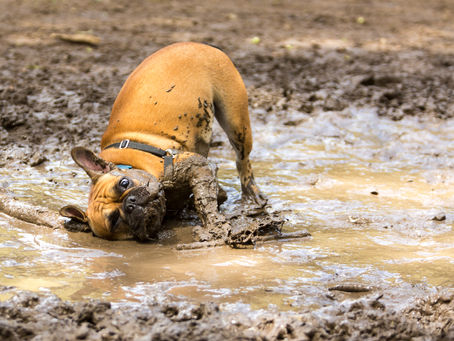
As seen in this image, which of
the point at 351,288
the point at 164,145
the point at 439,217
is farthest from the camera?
the point at 439,217

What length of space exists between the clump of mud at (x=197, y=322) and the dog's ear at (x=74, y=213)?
1273 millimetres

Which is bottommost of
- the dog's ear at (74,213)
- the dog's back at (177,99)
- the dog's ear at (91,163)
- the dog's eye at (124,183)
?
the dog's ear at (74,213)

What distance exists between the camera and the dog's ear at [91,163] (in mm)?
4797

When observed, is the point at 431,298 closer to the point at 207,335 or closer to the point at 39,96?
the point at 207,335

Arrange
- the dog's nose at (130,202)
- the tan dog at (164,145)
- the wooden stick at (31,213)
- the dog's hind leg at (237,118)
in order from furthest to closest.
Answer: the dog's hind leg at (237,118), the wooden stick at (31,213), the tan dog at (164,145), the dog's nose at (130,202)

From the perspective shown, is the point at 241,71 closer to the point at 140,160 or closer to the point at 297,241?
the point at 140,160

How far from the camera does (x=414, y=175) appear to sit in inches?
262

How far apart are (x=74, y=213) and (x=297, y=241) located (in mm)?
1612

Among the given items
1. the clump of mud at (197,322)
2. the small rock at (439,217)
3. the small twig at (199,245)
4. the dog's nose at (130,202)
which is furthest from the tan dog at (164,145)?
the small rock at (439,217)

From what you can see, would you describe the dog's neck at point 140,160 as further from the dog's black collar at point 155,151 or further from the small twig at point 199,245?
the small twig at point 199,245

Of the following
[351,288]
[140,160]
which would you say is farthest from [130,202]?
[351,288]

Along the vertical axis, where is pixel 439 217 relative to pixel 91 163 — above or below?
below

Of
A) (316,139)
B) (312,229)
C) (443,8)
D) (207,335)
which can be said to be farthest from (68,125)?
(443,8)

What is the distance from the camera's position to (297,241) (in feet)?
16.0
